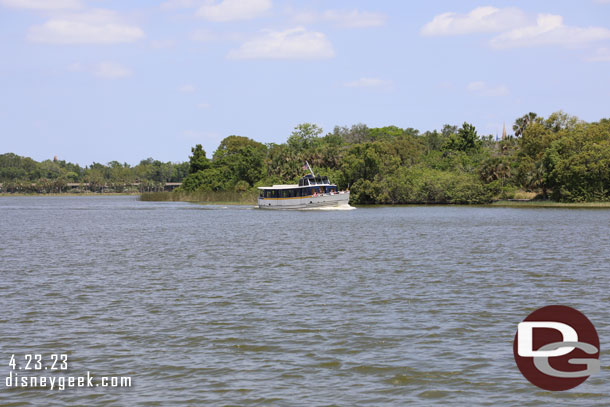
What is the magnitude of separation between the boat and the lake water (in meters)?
60.2

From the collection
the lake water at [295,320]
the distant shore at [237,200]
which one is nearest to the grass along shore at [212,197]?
the distant shore at [237,200]

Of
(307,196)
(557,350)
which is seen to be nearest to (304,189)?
(307,196)

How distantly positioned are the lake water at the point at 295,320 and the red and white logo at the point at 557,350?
0.30 m

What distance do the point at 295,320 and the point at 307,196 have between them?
269 feet

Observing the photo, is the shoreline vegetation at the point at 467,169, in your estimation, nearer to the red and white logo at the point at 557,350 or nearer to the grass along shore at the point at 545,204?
the grass along shore at the point at 545,204

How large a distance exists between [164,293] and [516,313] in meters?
11.2

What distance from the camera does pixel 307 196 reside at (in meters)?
99.9

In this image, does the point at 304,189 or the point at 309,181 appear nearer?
the point at 304,189

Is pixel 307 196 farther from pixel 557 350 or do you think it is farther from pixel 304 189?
pixel 557 350

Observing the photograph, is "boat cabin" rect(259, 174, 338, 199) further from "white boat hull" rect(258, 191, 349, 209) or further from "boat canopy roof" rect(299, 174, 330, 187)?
"white boat hull" rect(258, 191, 349, 209)

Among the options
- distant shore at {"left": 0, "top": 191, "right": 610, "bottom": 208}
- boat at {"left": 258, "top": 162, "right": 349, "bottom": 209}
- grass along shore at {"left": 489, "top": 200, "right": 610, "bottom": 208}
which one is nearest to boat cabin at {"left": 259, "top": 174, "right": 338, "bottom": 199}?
boat at {"left": 258, "top": 162, "right": 349, "bottom": 209}

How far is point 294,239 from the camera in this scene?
48.1m

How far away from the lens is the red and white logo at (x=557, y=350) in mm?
12695

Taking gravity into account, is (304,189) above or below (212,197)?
above
